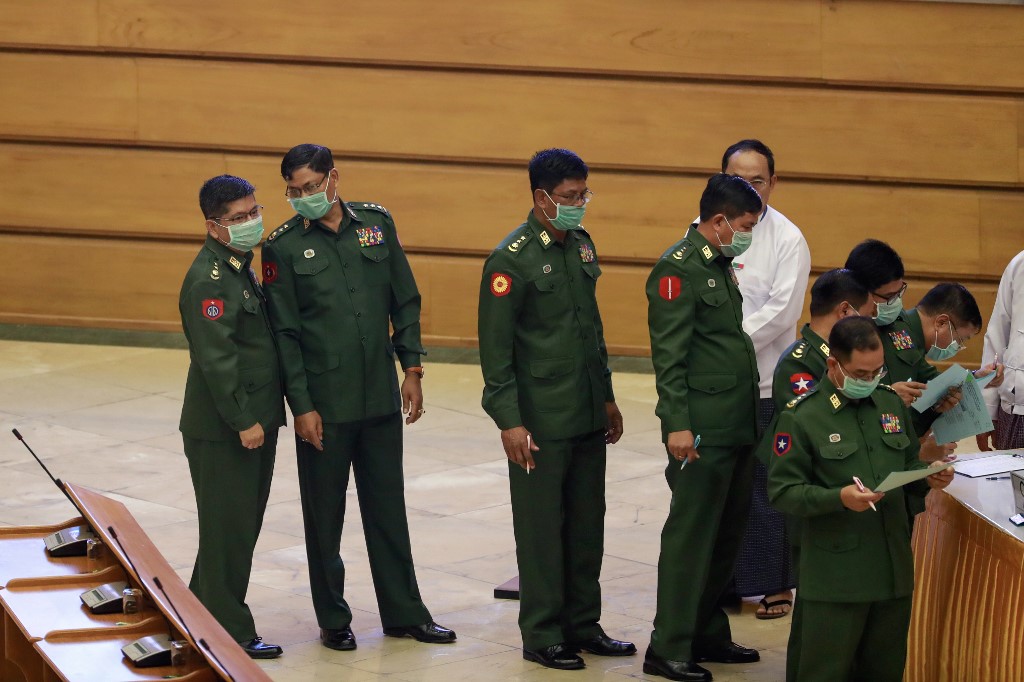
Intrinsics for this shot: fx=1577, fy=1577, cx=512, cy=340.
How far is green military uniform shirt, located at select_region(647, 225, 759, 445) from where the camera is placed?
4734 mm

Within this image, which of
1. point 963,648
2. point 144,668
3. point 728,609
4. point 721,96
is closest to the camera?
point 144,668

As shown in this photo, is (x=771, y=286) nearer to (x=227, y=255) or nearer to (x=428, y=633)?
(x=428, y=633)

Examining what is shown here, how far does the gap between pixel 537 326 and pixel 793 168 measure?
13.4ft

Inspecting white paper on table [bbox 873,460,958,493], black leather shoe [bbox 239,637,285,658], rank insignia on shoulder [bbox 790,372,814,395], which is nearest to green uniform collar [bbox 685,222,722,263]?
rank insignia on shoulder [bbox 790,372,814,395]

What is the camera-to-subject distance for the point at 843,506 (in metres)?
4.10

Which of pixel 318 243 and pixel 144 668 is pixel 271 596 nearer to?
pixel 318 243

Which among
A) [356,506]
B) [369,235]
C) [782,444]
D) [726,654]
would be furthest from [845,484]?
[356,506]

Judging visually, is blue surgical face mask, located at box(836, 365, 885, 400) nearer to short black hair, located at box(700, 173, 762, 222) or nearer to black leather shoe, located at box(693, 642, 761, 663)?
short black hair, located at box(700, 173, 762, 222)

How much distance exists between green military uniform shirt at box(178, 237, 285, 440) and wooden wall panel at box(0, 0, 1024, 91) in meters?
4.08

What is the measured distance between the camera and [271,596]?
5574mm

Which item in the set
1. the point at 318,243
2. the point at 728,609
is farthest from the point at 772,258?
the point at 318,243

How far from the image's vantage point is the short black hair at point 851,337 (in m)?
4.09

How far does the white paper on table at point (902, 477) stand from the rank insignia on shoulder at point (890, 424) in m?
0.26

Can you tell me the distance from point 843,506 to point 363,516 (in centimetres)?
182
